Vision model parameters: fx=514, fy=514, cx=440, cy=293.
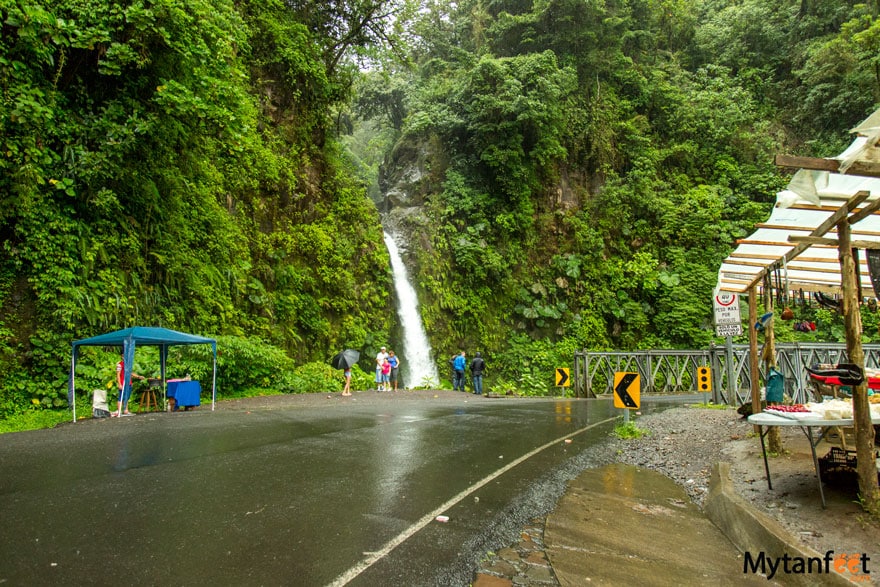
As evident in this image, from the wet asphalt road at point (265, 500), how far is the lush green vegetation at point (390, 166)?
5.28 m

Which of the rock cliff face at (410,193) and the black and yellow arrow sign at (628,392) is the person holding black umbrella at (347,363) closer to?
the black and yellow arrow sign at (628,392)

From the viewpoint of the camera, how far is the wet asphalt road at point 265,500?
11.9 ft

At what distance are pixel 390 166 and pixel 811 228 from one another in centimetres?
3030

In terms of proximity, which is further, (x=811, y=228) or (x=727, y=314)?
(x=727, y=314)

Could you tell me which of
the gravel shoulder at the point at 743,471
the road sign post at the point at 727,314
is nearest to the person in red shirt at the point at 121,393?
the gravel shoulder at the point at 743,471

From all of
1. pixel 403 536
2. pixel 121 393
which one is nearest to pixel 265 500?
pixel 403 536

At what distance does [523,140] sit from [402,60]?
8.82m

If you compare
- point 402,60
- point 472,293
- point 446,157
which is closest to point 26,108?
point 402,60

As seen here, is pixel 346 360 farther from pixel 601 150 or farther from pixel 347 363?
pixel 601 150

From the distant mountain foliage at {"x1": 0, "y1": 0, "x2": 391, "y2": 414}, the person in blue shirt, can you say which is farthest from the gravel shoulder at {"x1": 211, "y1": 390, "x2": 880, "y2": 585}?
the person in blue shirt

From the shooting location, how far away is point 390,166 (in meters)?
34.5

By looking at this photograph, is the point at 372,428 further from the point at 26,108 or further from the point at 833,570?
the point at 26,108

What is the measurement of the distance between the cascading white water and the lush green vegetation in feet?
3.64

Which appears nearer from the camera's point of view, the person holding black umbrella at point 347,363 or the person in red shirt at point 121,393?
the person in red shirt at point 121,393
